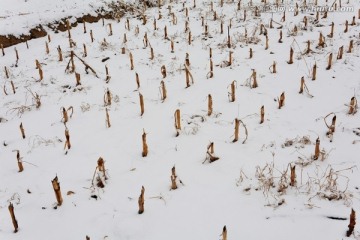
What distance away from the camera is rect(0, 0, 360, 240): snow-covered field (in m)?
3.52

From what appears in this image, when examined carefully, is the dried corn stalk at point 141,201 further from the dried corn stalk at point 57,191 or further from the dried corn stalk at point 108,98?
the dried corn stalk at point 108,98

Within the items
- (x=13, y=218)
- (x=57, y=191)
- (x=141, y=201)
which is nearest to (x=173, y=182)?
(x=141, y=201)

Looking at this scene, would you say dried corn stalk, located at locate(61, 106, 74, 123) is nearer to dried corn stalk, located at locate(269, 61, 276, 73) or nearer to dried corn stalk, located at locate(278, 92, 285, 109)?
dried corn stalk, located at locate(278, 92, 285, 109)

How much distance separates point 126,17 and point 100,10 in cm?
77

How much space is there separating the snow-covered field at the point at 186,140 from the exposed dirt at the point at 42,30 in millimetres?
244

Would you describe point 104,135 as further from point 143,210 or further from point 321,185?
point 321,185

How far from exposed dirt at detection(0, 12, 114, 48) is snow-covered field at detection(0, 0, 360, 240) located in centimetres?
24

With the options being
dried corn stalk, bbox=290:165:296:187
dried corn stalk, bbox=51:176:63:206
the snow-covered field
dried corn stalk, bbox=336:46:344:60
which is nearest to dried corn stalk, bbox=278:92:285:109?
the snow-covered field

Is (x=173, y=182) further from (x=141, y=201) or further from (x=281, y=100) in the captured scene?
(x=281, y=100)

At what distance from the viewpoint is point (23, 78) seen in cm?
675

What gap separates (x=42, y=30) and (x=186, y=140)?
577 centimetres

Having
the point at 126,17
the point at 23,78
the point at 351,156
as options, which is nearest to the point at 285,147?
the point at 351,156

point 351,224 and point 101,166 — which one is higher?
point 101,166

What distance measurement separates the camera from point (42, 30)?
28.4 ft
